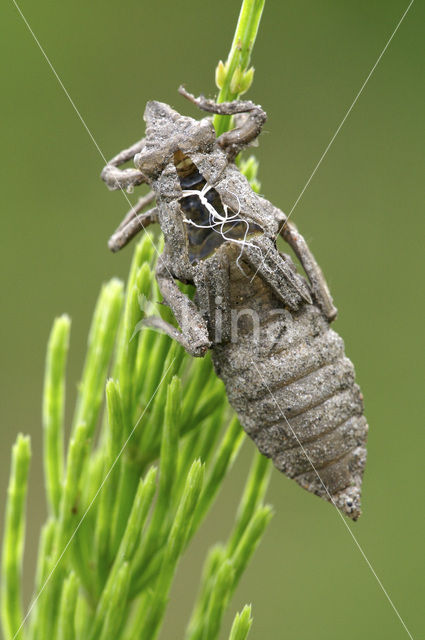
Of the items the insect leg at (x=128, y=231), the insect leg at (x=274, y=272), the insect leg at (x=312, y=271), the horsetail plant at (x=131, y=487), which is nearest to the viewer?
the horsetail plant at (x=131, y=487)

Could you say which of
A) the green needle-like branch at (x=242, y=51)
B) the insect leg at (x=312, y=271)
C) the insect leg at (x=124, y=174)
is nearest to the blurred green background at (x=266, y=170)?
the insect leg at (x=124, y=174)

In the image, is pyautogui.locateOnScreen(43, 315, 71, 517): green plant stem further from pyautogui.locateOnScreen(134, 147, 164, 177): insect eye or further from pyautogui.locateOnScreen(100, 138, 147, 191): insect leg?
pyautogui.locateOnScreen(100, 138, 147, 191): insect leg

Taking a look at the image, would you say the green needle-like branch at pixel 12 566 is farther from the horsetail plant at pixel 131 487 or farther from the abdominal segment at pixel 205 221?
the abdominal segment at pixel 205 221

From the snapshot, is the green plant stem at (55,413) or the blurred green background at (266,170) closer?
the green plant stem at (55,413)

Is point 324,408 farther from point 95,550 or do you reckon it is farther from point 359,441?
point 95,550

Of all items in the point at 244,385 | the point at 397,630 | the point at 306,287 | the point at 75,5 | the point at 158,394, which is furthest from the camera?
the point at 75,5

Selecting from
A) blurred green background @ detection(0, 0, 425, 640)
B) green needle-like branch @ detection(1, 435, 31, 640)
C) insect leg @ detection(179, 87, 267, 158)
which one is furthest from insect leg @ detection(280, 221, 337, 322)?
blurred green background @ detection(0, 0, 425, 640)

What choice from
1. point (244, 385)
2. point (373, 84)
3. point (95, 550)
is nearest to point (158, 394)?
point (244, 385)
